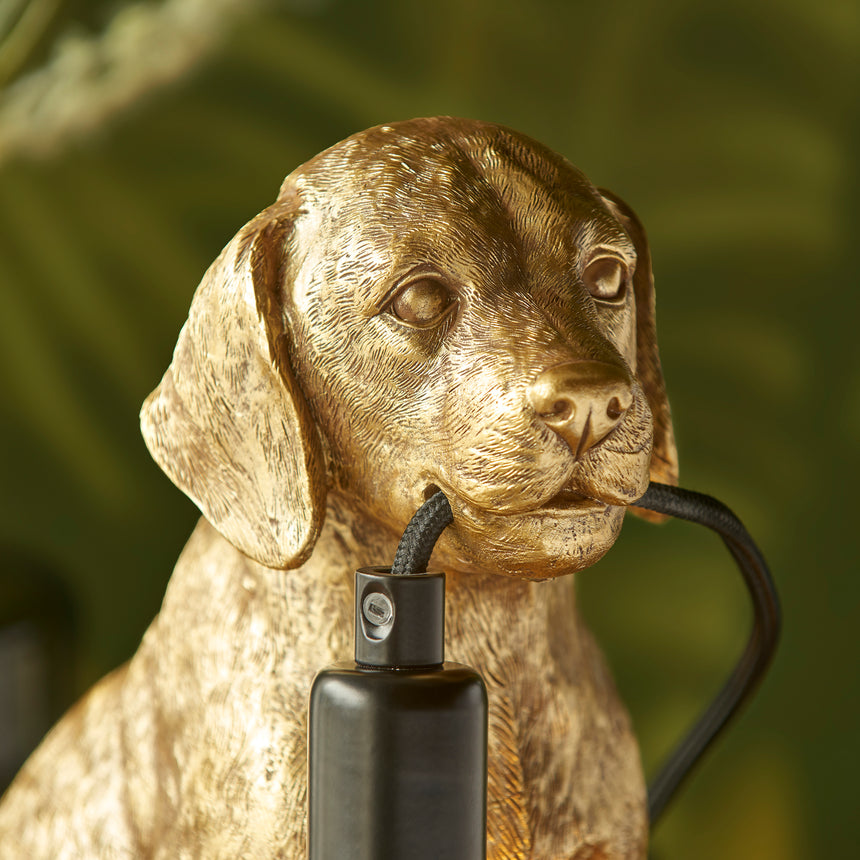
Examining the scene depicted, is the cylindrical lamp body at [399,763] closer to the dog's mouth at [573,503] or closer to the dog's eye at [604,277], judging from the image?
the dog's mouth at [573,503]

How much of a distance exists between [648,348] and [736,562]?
6.2 inches

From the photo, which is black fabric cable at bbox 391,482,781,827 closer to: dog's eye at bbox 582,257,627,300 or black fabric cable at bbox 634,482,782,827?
black fabric cable at bbox 634,482,782,827

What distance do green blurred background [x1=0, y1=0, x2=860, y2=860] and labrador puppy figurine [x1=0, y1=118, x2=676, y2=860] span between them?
2.42 ft

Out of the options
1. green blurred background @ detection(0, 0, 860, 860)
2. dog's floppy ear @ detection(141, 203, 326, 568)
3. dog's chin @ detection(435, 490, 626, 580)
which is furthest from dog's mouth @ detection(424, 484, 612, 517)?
green blurred background @ detection(0, 0, 860, 860)

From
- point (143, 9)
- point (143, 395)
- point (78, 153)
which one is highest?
point (143, 9)

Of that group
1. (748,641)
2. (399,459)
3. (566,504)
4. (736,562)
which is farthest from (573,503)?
(748,641)

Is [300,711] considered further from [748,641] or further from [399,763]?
[748,641]

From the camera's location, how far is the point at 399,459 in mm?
655

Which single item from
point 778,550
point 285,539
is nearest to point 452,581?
point 285,539

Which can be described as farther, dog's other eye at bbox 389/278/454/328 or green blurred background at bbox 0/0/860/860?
green blurred background at bbox 0/0/860/860

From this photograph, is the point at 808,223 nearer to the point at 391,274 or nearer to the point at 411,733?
the point at 391,274

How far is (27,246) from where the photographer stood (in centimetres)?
157

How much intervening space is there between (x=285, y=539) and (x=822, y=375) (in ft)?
3.27

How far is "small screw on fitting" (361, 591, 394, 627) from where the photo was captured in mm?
559
